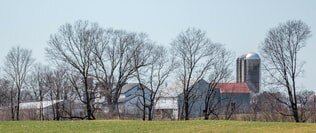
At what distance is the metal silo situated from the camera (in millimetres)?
102750

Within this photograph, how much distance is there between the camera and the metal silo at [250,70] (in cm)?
10275

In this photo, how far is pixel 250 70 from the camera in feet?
339

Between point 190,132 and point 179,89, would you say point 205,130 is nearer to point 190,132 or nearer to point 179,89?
point 190,132

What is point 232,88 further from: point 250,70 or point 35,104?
point 35,104

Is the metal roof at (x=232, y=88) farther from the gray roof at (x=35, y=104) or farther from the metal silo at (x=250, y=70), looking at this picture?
the gray roof at (x=35, y=104)

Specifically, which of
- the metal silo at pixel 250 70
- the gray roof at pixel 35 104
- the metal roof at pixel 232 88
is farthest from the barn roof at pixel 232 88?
the gray roof at pixel 35 104

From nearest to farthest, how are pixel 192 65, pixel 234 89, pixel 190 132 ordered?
pixel 190 132, pixel 192 65, pixel 234 89

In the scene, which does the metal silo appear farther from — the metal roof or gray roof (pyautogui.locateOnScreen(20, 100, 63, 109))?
gray roof (pyautogui.locateOnScreen(20, 100, 63, 109))

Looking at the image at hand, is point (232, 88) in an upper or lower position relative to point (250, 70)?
lower

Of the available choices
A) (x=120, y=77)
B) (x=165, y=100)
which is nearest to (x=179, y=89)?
(x=165, y=100)

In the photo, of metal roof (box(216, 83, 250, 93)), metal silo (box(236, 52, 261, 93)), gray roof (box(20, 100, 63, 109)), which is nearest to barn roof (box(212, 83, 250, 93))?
metal roof (box(216, 83, 250, 93))

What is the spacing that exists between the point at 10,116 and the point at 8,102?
17.9 ft

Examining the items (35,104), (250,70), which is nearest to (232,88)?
(250,70)

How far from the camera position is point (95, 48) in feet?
198
